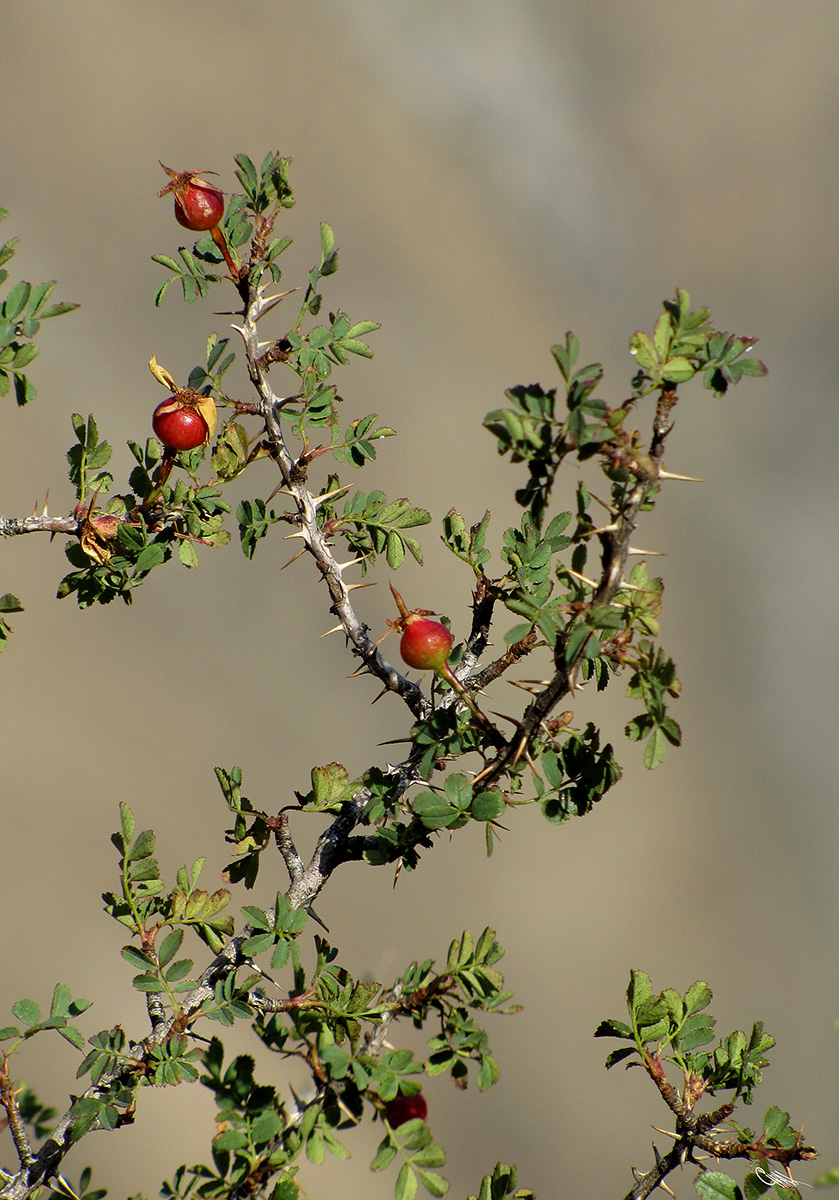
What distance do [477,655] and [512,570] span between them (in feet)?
0.57

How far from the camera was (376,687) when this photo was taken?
189 inches

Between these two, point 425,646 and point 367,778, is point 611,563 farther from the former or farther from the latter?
point 367,778

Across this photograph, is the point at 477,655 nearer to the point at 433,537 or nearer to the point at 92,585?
the point at 92,585

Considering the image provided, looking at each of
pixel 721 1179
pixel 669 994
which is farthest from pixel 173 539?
pixel 721 1179

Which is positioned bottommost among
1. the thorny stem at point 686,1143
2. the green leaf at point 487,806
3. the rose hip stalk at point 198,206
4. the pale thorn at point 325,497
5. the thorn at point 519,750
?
the thorny stem at point 686,1143

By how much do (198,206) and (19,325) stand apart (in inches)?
15.5

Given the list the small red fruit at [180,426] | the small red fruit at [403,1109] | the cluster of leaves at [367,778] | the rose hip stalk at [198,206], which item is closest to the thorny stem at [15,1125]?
the cluster of leaves at [367,778]

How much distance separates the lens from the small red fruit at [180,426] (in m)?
1.27

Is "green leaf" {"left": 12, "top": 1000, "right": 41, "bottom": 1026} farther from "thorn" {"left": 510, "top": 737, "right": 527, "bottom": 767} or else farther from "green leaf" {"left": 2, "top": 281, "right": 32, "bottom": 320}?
"green leaf" {"left": 2, "top": 281, "right": 32, "bottom": 320}

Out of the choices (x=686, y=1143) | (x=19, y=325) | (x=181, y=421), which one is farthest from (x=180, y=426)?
(x=686, y=1143)

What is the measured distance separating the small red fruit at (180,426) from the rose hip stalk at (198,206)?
0.78ft

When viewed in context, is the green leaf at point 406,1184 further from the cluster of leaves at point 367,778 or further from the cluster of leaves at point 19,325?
the cluster of leaves at point 19,325

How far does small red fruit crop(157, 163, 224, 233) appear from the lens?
1.30m

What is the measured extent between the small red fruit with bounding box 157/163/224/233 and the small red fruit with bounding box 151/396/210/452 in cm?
27
